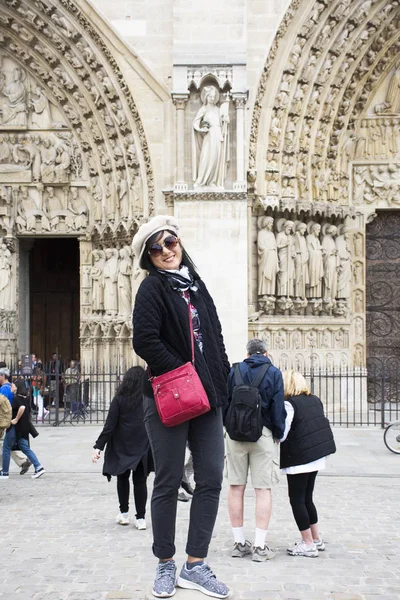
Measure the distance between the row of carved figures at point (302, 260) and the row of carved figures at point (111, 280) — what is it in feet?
8.21

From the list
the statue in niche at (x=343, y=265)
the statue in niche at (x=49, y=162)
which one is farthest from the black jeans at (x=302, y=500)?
the statue in niche at (x=49, y=162)

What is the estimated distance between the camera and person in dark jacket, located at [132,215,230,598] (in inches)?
155

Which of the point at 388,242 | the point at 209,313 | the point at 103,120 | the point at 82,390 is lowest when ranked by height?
the point at 82,390

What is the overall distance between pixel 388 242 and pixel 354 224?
1.05 meters

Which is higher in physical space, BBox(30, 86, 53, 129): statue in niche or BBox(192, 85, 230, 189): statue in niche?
BBox(30, 86, 53, 129): statue in niche

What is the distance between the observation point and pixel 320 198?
16328 millimetres

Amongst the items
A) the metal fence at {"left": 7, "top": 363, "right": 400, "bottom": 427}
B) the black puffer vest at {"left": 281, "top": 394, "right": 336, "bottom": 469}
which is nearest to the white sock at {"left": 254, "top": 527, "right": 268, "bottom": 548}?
the black puffer vest at {"left": 281, "top": 394, "right": 336, "bottom": 469}

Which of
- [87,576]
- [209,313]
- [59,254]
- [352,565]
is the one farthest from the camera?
[59,254]

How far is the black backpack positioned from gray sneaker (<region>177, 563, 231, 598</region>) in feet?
3.80

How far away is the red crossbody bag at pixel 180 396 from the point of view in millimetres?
3826

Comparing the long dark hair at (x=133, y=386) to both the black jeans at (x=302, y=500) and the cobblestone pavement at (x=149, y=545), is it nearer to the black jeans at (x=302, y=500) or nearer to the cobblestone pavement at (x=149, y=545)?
the cobblestone pavement at (x=149, y=545)

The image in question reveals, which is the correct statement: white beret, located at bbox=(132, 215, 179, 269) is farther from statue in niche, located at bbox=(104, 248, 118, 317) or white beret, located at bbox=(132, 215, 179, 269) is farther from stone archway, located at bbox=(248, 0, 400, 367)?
statue in niche, located at bbox=(104, 248, 118, 317)

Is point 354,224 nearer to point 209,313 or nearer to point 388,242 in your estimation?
point 388,242

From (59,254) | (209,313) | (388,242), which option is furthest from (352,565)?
(59,254)
